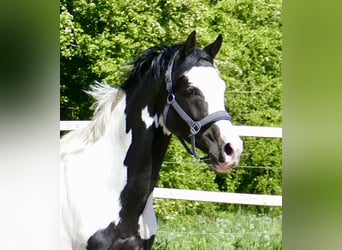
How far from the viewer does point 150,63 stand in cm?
189

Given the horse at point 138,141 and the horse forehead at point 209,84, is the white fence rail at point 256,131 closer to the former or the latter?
the horse at point 138,141

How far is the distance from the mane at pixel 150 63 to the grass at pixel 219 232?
0.59 m

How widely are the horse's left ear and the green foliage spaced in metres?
0.09

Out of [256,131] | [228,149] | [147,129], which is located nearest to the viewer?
[228,149]

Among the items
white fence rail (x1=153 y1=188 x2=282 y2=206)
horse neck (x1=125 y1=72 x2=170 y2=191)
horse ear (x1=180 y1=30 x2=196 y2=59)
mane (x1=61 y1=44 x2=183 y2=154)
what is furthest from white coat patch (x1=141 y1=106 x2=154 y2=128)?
white fence rail (x1=153 y1=188 x2=282 y2=206)

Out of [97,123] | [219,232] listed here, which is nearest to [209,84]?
[97,123]

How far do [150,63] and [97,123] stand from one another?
30 centimetres

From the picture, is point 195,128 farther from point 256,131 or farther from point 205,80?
point 256,131

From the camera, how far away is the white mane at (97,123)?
1913 mm

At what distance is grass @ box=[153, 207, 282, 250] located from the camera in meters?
2.02

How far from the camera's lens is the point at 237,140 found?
5.65ft
